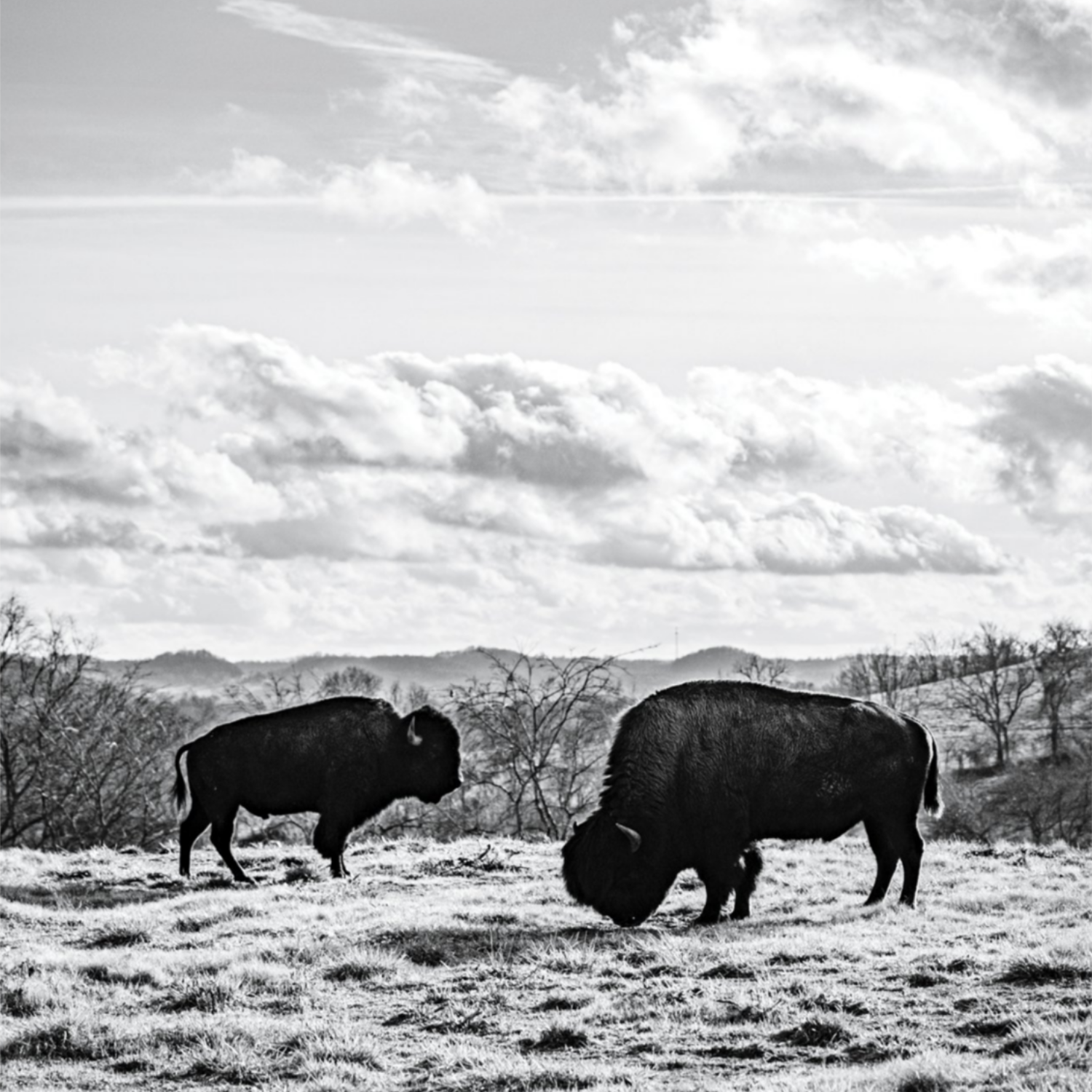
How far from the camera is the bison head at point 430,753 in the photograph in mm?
21562

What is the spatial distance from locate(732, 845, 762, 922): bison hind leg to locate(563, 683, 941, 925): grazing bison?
2 cm

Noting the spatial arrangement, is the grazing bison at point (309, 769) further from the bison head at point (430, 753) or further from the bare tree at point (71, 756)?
the bare tree at point (71, 756)

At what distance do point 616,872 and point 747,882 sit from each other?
1.92 metres

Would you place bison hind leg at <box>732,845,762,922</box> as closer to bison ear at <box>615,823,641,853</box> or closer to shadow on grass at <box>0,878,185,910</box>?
bison ear at <box>615,823,641,853</box>

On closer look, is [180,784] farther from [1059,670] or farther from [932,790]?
[1059,670]

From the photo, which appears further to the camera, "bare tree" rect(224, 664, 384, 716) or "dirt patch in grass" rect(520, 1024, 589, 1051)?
"bare tree" rect(224, 664, 384, 716)

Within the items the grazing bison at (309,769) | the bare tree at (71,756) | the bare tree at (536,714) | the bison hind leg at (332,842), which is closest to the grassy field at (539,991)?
the bison hind leg at (332,842)

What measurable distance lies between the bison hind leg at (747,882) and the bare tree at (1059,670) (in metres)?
103

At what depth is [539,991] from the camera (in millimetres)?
11641

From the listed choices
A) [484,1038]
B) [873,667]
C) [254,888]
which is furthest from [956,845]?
[873,667]

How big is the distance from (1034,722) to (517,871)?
11706 cm

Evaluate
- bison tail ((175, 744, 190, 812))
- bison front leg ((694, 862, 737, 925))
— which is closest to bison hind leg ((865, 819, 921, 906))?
bison front leg ((694, 862, 737, 925))

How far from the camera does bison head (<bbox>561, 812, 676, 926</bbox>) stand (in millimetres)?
14969

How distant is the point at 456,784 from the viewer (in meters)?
21.6
